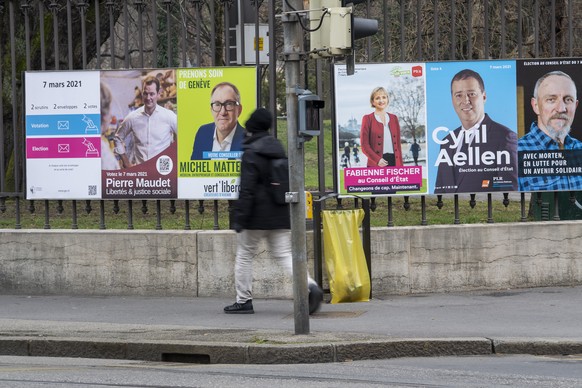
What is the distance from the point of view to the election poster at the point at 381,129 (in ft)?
38.6

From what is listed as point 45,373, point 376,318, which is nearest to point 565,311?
point 376,318

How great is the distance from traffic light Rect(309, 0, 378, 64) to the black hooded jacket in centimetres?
164

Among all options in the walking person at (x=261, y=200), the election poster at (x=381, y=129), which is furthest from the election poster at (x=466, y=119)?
the walking person at (x=261, y=200)

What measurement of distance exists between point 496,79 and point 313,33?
3.73 meters

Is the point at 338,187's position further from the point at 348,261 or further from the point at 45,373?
the point at 45,373

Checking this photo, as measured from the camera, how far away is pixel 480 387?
7215 millimetres

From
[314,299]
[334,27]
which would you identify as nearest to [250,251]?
[314,299]

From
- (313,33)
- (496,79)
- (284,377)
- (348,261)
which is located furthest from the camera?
(496,79)

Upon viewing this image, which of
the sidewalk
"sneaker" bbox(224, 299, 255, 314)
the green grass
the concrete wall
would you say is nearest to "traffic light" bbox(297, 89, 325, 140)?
the sidewalk

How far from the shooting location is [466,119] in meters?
12.0

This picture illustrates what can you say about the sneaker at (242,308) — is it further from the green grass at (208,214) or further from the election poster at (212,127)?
the election poster at (212,127)

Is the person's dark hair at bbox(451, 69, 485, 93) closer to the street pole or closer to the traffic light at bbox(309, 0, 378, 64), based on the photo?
the traffic light at bbox(309, 0, 378, 64)

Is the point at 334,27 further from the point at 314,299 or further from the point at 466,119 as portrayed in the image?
the point at 466,119

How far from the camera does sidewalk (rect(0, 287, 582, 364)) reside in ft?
28.3
